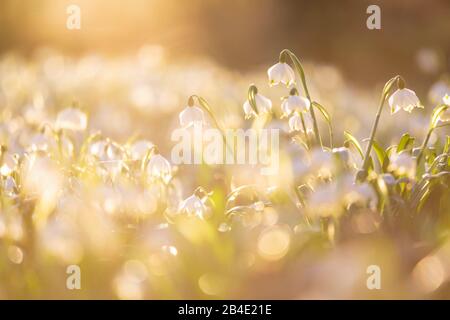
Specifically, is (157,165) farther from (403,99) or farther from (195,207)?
(403,99)

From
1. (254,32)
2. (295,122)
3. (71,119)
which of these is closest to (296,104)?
(295,122)

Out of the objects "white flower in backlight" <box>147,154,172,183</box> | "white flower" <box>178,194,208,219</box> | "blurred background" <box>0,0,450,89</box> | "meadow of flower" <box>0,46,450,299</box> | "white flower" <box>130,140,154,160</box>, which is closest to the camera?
"meadow of flower" <box>0,46,450,299</box>

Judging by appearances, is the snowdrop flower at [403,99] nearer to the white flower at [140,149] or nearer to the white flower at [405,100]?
the white flower at [405,100]

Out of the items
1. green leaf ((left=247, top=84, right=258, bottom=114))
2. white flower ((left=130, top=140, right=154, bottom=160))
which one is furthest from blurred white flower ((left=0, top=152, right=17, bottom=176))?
green leaf ((left=247, top=84, right=258, bottom=114))

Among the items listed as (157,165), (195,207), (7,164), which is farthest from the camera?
(7,164)

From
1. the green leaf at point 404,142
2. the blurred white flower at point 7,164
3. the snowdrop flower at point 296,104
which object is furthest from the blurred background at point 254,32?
the snowdrop flower at point 296,104

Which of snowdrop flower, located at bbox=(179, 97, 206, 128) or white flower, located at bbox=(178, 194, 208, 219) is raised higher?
snowdrop flower, located at bbox=(179, 97, 206, 128)

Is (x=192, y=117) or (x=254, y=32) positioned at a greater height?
(x=254, y=32)

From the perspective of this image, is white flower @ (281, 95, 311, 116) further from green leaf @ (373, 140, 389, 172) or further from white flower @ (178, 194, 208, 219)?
white flower @ (178, 194, 208, 219)
